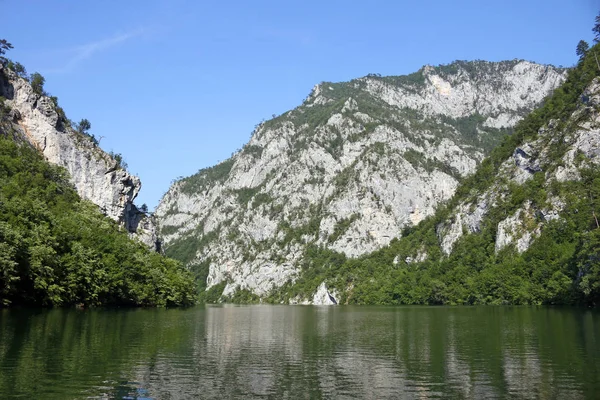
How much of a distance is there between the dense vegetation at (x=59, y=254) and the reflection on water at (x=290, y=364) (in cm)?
2119

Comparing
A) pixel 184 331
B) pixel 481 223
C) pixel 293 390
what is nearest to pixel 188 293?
pixel 184 331

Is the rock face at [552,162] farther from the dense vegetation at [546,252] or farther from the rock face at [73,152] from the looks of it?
the rock face at [73,152]

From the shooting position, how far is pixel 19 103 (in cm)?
15438

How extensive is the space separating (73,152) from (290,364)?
147177 mm

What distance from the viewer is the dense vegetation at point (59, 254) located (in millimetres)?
72562

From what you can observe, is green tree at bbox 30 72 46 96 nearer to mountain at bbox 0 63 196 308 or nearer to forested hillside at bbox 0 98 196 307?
mountain at bbox 0 63 196 308

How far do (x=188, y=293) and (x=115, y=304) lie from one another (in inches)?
1707

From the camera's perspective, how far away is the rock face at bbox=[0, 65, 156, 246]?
506ft

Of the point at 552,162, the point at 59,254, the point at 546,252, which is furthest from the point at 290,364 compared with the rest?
the point at 552,162

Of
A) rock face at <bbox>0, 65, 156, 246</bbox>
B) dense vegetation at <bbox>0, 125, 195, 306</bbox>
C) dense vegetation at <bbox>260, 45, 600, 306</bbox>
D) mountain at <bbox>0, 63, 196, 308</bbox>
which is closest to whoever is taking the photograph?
dense vegetation at <bbox>0, 125, 195, 306</bbox>

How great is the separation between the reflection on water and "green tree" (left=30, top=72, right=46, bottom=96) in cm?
13538

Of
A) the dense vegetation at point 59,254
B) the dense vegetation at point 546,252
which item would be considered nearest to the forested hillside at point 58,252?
the dense vegetation at point 59,254

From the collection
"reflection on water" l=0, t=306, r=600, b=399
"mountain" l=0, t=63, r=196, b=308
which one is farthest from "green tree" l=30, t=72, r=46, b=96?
"reflection on water" l=0, t=306, r=600, b=399

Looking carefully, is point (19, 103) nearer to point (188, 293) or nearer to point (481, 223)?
point (188, 293)
